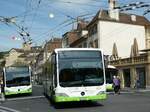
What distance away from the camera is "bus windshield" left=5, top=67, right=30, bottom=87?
37719 mm

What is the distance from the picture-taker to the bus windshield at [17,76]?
37719mm

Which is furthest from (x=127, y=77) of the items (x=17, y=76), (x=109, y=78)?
(x=17, y=76)

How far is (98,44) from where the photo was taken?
70.1 m

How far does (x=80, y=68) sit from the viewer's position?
22.0m

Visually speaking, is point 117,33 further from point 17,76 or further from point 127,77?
point 17,76

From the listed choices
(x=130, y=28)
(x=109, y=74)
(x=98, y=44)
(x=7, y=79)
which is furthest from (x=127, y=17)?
(x=7, y=79)

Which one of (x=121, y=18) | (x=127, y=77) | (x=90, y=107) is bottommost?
(x=90, y=107)

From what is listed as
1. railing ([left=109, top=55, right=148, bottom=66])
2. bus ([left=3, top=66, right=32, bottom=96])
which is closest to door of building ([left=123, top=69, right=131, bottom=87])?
railing ([left=109, top=55, right=148, bottom=66])

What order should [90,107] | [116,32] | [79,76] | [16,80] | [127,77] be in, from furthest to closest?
[116,32] < [127,77] < [16,80] < [90,107] < [79,76]

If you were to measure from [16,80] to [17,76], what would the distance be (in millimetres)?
349

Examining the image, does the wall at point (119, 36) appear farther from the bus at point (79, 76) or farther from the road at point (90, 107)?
the bus at point (79, 76)

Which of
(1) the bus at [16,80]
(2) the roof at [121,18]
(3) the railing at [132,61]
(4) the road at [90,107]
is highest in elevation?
(2) the roof at [121,18]

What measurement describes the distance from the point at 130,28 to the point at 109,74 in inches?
1087

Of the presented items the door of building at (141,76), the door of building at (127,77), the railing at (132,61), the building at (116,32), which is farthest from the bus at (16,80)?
the building at (116,32)
